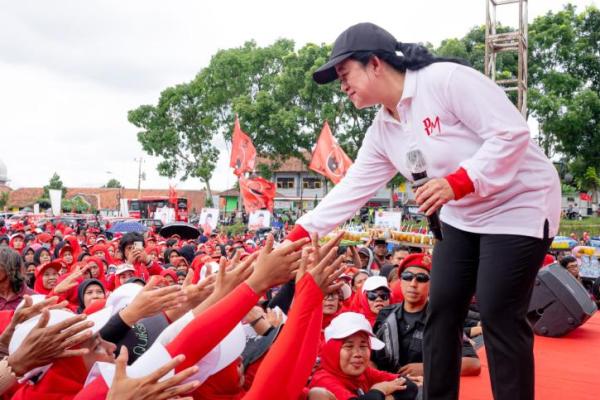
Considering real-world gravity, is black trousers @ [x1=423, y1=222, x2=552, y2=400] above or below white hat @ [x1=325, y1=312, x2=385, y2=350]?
above

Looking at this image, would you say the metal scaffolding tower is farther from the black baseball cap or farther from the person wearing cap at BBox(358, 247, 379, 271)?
the black baseball cap

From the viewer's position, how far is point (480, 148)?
1.77m

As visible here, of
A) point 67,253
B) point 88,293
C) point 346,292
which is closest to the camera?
point 88,293

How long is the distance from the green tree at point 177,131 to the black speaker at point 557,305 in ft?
92.5

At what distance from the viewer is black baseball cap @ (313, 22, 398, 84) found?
76.4 inches

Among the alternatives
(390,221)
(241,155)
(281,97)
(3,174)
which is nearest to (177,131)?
(281,97)

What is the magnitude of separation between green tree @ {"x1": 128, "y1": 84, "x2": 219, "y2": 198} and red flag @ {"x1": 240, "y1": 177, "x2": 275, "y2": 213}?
17.0 metres

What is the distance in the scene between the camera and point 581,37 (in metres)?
20.6

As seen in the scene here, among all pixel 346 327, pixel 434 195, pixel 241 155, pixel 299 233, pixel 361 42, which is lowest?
pixel 346 327

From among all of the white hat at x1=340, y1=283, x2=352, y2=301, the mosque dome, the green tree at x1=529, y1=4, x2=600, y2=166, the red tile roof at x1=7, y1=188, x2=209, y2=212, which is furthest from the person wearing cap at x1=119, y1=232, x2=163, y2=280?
the mosque dome

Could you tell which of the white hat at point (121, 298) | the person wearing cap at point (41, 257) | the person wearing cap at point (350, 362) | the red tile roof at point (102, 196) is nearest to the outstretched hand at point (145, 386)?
the white hat at point (121, 298)

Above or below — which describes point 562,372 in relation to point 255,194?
below

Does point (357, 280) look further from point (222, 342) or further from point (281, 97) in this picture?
point (281, 97)

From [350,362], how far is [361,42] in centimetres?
213
